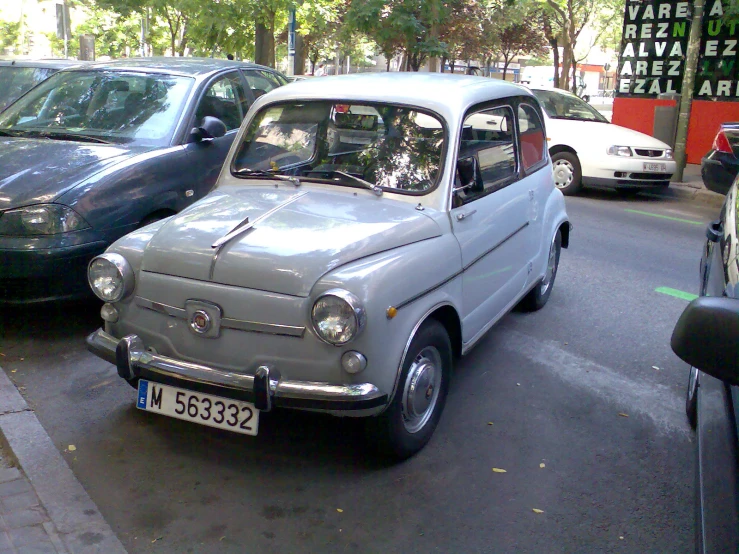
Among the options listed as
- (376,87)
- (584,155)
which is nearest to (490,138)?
(376,87)

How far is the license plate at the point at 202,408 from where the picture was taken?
3537 millimetres

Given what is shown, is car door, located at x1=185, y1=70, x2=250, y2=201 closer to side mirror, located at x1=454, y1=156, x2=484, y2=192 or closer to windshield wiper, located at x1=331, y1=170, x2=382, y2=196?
windshield wiper, located at x1=331, y1=170, x2=382, y2=196

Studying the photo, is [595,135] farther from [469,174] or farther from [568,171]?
[469,174]

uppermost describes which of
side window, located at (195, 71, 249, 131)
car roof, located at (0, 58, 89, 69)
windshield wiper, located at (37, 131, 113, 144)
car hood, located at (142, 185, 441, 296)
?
car roof, located at (0, 58, 89, 69)

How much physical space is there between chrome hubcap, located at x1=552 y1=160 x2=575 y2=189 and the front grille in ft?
3.41

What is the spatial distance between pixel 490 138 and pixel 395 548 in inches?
110

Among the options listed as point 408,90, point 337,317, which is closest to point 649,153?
point 408,90

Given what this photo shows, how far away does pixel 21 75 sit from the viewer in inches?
372

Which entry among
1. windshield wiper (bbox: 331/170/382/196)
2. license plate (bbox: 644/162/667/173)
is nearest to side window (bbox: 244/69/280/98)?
windshield wiper (bbox: 331/170/382/196)

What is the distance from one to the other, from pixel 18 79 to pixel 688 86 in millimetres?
10813

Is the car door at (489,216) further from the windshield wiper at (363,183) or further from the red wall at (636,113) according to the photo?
the red wall at (636,113)

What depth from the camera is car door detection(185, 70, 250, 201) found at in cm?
621

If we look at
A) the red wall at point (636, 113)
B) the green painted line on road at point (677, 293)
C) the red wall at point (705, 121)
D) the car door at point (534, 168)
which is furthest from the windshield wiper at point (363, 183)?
the red wall at point (636, 113)

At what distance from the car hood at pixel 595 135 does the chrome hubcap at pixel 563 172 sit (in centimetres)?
36
